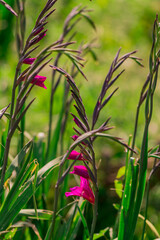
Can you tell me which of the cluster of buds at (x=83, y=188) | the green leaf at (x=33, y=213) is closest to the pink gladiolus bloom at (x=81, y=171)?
the cluster of buds at (x=83, y=188)

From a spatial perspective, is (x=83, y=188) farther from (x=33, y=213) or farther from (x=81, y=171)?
(x=33, y=213)

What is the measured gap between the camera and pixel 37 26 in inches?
27.8

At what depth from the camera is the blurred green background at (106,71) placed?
2.23m

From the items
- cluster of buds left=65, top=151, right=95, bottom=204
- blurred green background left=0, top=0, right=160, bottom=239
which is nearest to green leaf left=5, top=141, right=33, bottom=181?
cluster of buds left=65, top=151, right=95, bottom=204

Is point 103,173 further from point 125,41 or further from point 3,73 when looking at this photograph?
point 125,41

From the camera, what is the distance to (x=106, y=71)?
3160 millimetres

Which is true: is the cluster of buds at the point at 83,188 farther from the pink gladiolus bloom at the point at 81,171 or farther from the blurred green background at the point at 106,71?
the blurred green background at the point at 106,71

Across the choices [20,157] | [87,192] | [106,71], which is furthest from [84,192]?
[106,71]

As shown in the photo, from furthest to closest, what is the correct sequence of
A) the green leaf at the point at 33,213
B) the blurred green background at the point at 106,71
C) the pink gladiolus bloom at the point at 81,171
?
the blurred green background at the point at 106,71
the green leaf at the point at 33,213
the pink gladiolus bloom at the point at 81,171

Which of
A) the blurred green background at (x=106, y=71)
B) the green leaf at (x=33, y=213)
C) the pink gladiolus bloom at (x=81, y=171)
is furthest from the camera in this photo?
the blurred green background at (x=106, y=71)

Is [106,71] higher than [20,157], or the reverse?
[106,71]

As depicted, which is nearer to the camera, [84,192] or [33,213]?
[84,192]

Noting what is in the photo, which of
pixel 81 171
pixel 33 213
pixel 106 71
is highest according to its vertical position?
pixel 106 71

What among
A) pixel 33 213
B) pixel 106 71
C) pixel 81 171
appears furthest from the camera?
pixel 106 71
